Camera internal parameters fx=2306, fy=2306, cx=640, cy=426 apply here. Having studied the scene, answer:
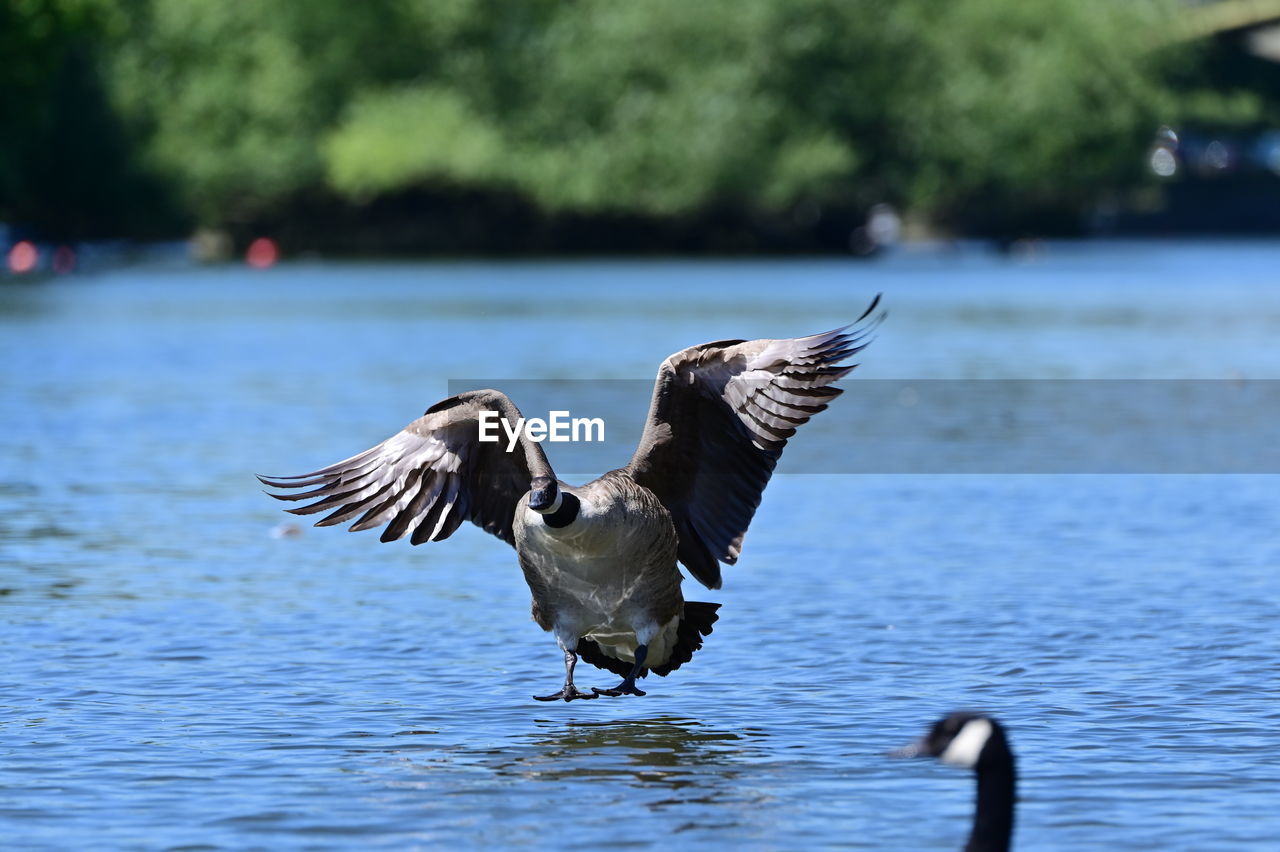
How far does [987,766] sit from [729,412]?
4116 mm

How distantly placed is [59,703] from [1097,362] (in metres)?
24.3

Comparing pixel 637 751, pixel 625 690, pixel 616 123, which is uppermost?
pixel 625 690

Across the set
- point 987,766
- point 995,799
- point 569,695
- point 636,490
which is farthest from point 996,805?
point 569,695

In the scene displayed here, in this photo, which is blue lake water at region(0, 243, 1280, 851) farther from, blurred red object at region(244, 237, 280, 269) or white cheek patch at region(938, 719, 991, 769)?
Answer: blurred red object at region(244, 237, 280, 269)

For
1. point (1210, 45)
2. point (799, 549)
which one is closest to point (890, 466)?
point (799, 549)

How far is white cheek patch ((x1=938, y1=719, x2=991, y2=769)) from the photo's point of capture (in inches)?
281

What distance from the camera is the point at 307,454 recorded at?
22375 mm

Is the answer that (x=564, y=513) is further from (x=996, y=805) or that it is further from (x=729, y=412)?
(x=996, y=805)

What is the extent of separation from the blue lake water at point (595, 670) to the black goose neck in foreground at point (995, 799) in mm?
1519

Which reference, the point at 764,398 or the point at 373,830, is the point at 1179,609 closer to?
the point at 764,398

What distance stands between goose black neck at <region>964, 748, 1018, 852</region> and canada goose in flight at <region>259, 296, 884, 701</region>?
3.32 metres

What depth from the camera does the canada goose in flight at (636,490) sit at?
34.4ft

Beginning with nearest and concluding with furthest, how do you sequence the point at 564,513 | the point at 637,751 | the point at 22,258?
the point at 564,513 → the point at 637,751 → the point at 22,258

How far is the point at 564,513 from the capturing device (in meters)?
9.89
